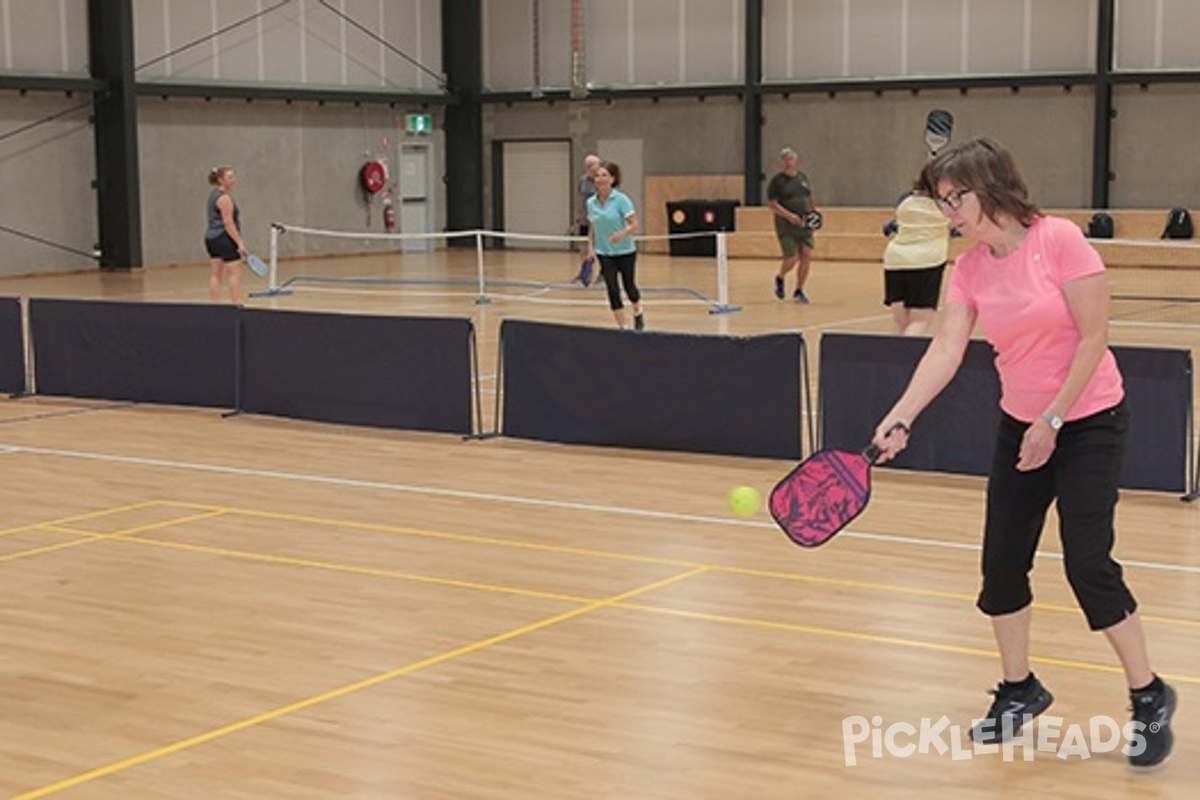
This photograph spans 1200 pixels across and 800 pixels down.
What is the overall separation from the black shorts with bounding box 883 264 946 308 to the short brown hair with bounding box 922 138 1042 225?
837 centimetres

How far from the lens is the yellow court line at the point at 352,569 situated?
345 inches

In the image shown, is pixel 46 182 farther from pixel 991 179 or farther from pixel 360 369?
pixel 991 179

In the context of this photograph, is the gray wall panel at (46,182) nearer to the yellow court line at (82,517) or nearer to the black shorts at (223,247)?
the black shorts at (223,247)

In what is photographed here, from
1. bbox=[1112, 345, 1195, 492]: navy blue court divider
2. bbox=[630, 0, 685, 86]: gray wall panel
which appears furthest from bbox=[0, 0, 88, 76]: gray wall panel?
bbox=[1112, 345, 1195, 492]: navy blue court divider

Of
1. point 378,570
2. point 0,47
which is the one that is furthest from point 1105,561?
point 0,47

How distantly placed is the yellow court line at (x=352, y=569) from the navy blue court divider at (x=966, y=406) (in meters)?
3.65

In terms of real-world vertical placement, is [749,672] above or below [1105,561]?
below

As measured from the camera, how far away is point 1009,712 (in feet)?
20.7

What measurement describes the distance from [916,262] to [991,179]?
333 inches

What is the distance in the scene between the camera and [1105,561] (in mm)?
5832

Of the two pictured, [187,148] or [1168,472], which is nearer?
[1168,472]

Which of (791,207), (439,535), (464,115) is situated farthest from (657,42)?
(439,535)

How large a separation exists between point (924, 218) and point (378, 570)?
249 inches

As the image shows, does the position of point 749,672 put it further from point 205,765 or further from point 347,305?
point 347,305
